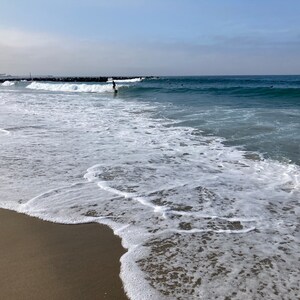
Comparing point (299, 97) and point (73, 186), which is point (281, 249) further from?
point (299, 97)

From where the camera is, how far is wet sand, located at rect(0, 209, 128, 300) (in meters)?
3.10

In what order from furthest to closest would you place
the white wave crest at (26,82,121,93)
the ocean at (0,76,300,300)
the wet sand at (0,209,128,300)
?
the white wave crest at (26,82,121,93), the ocean at (0,76,300,300), the wet sand at (0,209,128,300)

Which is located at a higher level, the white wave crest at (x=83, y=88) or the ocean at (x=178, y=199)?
the ocean at (x=178, y=199)

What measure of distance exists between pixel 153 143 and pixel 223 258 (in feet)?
20.4

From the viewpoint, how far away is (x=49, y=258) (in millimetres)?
3680

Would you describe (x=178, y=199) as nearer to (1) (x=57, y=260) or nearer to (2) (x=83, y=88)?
(1) (x=57, y=260)

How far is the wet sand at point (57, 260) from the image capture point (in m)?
3.10

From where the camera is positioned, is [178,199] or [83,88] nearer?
[178,199]

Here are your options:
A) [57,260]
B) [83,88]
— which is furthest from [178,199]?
[83,88]

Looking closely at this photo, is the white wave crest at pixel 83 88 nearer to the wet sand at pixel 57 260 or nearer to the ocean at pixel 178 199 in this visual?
the ocean at pixel 178 199

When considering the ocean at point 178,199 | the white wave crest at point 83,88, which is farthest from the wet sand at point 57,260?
the white wave crest at point 83,88

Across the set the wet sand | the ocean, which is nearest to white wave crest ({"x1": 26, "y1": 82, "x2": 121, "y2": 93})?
the ocean

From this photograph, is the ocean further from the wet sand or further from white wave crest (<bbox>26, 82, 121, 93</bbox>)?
white wave crest (<bbox>26, 82, 121, 93</bbox>)

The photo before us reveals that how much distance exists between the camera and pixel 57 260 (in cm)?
364
